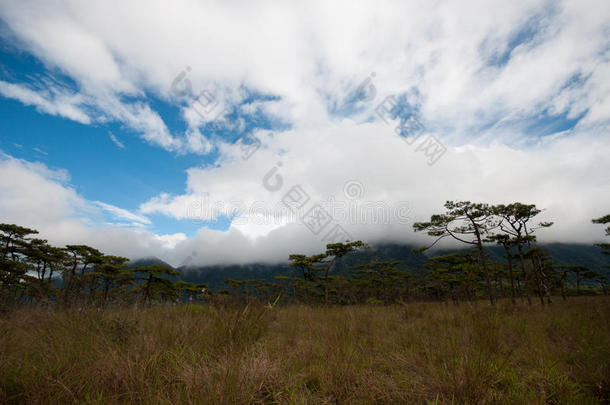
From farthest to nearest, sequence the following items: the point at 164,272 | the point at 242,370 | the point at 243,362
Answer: the point at 164,272 → the point at 243,362 → the point at 242,370

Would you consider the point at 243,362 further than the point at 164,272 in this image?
No

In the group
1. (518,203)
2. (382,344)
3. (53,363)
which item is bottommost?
(382,344)

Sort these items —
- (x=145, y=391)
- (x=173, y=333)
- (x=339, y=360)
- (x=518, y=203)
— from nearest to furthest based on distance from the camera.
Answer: (x=145, y=391)
(x=339, y=360)
(x=173, y=333)
(x=518, y=203)

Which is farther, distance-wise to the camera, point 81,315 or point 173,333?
point 81,315

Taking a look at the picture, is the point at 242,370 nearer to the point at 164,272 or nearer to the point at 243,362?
the point at 243,362

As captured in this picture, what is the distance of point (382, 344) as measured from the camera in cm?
376

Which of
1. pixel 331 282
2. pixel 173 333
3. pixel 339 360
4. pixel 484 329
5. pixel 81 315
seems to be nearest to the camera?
pixel 339 360

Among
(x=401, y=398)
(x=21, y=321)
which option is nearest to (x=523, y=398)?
(x=401, y=398)

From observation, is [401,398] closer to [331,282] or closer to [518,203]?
[518,203]

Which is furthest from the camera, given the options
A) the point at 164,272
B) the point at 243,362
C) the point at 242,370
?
the point at 164,272

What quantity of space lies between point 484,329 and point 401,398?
2109mm

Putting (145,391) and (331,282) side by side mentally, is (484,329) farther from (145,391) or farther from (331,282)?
(331,282)

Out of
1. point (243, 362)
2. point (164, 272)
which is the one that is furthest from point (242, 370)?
point (164, 272)

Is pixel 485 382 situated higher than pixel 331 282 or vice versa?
pixel 485 382
